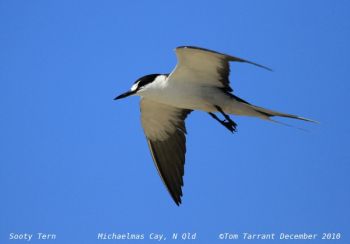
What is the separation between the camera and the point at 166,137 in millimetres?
11047

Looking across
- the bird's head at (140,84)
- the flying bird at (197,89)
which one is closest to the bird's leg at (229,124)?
the flying bird at (197,89)

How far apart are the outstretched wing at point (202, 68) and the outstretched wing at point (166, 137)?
1.22 meters

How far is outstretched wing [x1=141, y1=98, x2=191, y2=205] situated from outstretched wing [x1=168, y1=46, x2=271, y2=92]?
1.22m

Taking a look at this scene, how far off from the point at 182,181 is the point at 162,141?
0.81 metres

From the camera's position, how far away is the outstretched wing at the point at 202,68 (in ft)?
30.1

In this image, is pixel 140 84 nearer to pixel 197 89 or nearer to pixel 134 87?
pixel 134 87

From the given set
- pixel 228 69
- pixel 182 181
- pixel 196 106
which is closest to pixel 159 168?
pixel 182 181

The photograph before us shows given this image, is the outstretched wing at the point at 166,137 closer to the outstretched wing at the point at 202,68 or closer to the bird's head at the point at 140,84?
the bird's head at the point at 140,84

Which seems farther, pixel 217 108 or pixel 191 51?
pixel 217 108

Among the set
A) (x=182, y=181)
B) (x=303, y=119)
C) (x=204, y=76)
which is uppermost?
(x=204, y=76)

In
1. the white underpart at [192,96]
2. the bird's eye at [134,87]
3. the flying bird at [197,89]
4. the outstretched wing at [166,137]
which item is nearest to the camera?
the flying bird at [197,89]

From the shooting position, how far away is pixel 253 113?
31.7 ft

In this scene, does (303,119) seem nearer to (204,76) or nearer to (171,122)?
(204,76)

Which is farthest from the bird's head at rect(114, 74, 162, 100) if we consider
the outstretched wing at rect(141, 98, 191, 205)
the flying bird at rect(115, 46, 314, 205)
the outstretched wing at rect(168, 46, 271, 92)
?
the outstretched wing at rect(141, 98, 191, 205)
